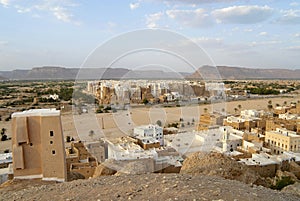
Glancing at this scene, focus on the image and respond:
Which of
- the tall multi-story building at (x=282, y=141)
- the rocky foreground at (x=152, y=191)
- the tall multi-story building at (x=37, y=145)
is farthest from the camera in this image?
the tall multi-story building at (x=282, y=141)

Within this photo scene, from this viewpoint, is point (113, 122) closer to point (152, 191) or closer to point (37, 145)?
point (37, 145)

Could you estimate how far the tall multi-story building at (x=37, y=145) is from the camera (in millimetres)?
6582

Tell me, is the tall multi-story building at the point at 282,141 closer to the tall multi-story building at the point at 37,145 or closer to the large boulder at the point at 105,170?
the large boulder at the point at 105,170

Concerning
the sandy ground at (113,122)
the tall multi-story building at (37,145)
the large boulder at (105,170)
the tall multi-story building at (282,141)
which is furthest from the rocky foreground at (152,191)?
the tall multi-story building at (282,141)

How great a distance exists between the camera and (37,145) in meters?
6.69

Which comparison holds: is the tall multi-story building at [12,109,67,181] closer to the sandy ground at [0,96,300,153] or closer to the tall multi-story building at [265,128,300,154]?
the sandy ground at [0,96,300,153]

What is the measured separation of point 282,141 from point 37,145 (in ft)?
A: 36.7

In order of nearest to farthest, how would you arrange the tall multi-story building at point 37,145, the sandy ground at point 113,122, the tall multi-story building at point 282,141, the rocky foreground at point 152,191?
the rocky foreground at point 152,191 → the tall multi-story building at point 37,145 → the tall multi-story building at point 282,141 → the sandy ground at point 113,122

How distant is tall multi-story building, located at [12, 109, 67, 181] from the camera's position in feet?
21.6

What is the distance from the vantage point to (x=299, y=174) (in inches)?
388

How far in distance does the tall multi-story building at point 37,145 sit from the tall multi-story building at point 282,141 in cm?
1065

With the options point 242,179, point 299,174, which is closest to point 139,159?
point 242,179

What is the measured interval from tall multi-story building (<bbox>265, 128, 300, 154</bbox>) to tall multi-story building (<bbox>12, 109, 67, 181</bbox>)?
10652 mm

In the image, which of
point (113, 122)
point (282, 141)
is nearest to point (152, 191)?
point (282, 141)
